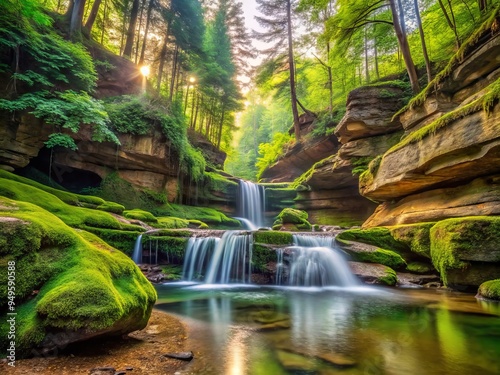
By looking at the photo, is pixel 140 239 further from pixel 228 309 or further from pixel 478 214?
pixel 478 214

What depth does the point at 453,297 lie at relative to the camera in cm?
630

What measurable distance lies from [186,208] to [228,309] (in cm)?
1291

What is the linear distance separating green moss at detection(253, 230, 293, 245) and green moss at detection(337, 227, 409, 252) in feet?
6.27

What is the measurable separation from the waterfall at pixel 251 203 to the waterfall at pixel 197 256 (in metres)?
9.67

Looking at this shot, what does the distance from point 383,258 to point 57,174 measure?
54.3 feet

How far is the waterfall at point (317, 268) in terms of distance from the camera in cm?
861

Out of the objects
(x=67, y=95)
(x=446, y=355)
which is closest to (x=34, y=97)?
(x=67, y=95)

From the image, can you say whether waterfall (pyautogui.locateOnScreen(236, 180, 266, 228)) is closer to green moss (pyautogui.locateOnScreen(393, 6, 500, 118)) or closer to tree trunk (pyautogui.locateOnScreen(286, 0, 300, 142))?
tree trunk (pyautogui.locateOnScreen(286, 0, 300, 142))

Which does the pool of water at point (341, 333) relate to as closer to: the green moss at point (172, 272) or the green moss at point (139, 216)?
the green moss at point (172, 272)

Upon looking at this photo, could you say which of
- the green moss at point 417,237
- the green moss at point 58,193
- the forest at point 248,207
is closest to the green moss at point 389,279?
the forest at point 248,207

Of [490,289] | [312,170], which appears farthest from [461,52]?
[312,170]

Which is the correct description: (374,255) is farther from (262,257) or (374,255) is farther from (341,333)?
(341,333)

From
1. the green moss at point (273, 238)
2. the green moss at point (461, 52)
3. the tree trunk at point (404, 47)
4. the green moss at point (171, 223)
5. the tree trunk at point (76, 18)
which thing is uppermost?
the tree trunk at point (76, 18)

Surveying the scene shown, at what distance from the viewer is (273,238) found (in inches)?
396
